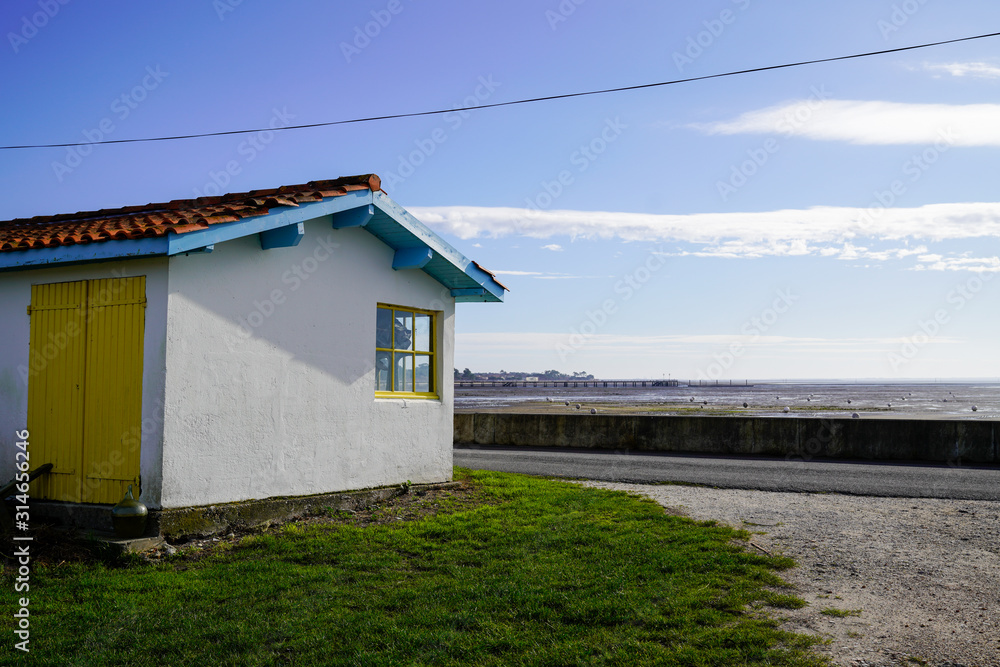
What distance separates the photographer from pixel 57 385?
820cm

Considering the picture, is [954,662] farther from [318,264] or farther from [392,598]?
[318,264]

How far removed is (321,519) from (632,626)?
190 inches

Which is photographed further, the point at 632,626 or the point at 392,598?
the point at 392,598

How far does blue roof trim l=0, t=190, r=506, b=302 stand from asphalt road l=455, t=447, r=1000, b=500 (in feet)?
14.6

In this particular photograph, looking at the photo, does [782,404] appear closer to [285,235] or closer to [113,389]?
[285,235]

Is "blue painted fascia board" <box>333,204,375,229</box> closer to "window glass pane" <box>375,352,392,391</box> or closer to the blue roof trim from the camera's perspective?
the blue roof trim

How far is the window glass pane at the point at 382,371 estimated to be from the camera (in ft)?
34.5

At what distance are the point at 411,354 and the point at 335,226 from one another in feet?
7.61

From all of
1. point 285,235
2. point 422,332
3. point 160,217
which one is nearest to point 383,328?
point 422,332

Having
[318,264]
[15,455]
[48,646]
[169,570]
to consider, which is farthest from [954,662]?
[15,455]

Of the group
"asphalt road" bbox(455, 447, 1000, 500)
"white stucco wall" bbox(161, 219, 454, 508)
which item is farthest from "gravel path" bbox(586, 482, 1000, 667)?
"white stucco wall" bbox(161, 219, 454, 508)

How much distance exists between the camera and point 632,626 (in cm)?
507

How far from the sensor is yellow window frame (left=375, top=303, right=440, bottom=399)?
34.7 feet

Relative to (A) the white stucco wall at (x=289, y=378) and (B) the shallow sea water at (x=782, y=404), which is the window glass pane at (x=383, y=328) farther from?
(B) the shallow sea water at (x=782, y=404)
